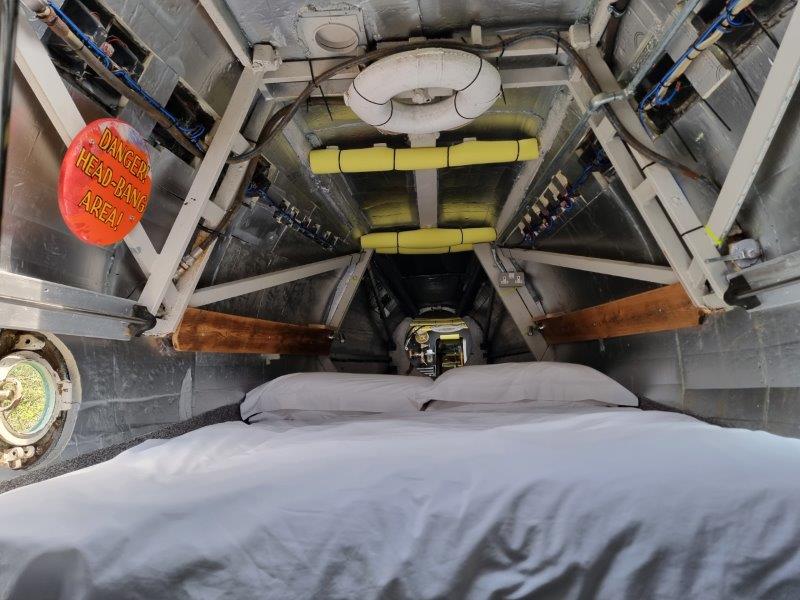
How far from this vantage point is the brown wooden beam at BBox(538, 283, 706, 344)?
116 inches

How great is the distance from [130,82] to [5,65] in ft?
5.79

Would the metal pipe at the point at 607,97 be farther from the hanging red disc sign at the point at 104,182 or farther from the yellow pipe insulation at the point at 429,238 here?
the hanging red disc sign at the point at 104,182

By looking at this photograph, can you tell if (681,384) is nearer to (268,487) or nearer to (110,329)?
(268,487)

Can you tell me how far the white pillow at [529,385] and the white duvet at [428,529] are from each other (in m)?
1.88

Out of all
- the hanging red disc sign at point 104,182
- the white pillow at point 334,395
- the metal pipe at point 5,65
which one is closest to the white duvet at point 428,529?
the metal pipe at point 5,65

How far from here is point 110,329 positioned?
2.36 metres

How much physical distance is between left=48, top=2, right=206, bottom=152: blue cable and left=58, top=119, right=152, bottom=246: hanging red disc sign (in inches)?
8.7

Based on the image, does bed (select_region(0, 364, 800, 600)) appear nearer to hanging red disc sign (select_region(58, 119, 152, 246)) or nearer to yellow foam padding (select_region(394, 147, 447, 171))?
hanging red disc sign (select_region(58, 119, 152, 246))

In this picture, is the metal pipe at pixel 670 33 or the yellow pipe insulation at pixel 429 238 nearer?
the metal pipe at pixel 670 33

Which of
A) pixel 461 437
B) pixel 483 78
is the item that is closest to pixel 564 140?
pixel 483 78

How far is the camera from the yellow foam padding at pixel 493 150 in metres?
3.86

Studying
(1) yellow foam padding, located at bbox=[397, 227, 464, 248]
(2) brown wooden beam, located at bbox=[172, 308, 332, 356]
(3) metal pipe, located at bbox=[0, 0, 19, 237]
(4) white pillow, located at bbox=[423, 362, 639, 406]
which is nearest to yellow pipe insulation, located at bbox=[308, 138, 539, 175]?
(2) brown wooden beam, located at bbox=[172, 308, 332, 356]

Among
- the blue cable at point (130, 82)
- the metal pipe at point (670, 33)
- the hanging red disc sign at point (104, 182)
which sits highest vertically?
the metal pipe at point (670, 33)

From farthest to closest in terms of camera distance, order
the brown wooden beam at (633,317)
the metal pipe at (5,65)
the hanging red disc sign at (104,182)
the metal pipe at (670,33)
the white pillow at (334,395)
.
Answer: the white pillow at (334,395) → the brown wooden beam at (633,317) → the metal pipe at (670,33) → the hanging red disc sign at (104,182) → the metal pipe at (5,65)
